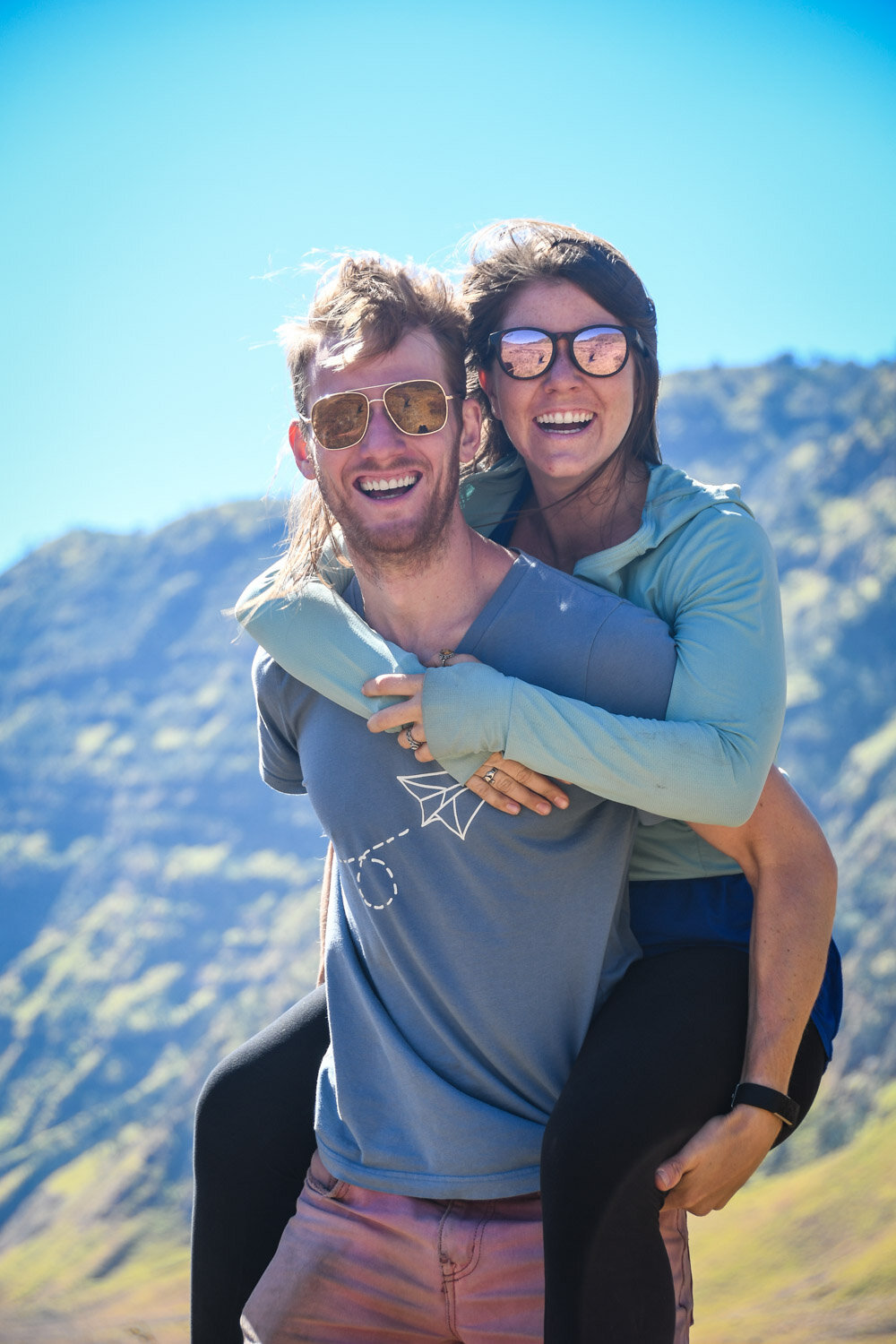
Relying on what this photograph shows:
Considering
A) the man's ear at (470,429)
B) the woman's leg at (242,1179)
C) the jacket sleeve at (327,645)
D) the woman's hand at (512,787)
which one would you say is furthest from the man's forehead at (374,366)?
the woman's leg at (242,1179)

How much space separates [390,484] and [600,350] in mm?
656

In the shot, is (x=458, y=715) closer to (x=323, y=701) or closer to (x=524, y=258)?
(x=323, y=701)

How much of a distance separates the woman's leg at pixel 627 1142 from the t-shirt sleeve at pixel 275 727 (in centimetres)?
98

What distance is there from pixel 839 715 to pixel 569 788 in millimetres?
33366

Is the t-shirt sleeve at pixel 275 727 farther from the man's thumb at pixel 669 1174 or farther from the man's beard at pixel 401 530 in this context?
the man's thumb at pixel 669 1174

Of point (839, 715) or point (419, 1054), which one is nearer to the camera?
point (419, 1054)

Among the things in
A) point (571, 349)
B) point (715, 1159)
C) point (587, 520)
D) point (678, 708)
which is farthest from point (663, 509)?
point (715, 1159)

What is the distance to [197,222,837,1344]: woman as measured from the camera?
1.96 meters

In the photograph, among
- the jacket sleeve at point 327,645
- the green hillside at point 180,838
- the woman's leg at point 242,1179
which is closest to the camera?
the jacket sleeve at point 327,645

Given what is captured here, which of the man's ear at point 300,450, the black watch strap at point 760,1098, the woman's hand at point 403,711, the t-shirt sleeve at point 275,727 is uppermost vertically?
the man's ear at point 300,450

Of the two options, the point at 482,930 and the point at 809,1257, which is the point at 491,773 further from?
the point at 809,1257

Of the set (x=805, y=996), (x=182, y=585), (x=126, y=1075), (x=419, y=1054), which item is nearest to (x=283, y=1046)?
(x=419, y=1054)

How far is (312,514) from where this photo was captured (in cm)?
276

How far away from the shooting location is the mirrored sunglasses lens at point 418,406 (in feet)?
7.82
